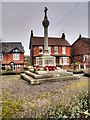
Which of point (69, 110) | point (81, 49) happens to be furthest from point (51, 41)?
point (69, 110)

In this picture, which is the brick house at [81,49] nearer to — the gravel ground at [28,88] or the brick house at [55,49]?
the brick house at [55,49]

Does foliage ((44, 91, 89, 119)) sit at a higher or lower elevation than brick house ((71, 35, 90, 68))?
lower

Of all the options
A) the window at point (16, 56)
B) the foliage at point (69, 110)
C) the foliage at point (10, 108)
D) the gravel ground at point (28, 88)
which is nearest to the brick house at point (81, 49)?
the window at point (16, 56)

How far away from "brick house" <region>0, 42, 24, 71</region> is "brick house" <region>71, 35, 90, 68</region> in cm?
1323

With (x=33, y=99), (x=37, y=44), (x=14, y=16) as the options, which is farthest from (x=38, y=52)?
(x=33, y=99)

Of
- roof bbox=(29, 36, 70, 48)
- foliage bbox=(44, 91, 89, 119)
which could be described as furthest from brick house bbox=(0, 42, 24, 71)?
foliage bbox=(44, 91, 89, 119)

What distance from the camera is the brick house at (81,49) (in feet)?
104

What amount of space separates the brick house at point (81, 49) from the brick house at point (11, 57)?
1323 centimetres

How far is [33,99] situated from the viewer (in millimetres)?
5980

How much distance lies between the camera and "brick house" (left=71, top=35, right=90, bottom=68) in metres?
31.8

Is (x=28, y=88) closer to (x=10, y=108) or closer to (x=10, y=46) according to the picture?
(x=10, y=108)

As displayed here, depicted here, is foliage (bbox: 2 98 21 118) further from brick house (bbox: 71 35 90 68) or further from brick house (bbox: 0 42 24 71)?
brick house (bbox: 71 35 90 68)

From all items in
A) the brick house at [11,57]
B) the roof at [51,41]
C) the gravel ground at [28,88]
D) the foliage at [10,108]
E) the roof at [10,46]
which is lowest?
the foliage at [10,108]

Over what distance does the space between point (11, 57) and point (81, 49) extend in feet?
52.9
